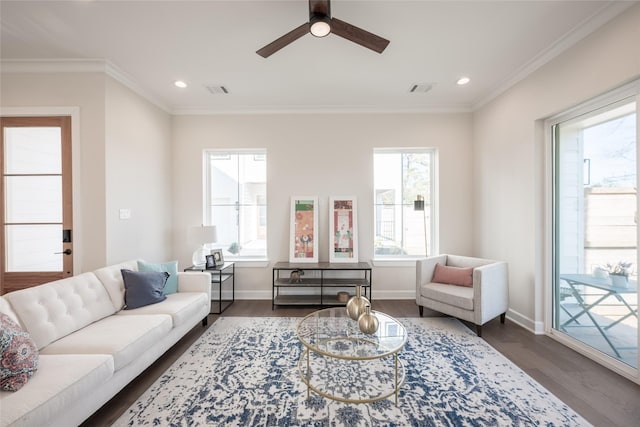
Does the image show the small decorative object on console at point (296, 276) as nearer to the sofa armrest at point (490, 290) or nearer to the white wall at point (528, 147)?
the sofa armrest at point (490, 290)

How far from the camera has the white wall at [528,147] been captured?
209cm

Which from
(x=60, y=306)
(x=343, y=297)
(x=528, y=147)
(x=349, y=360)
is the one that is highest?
(x=528, y=147)

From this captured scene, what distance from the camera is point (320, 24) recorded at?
5.90 ft

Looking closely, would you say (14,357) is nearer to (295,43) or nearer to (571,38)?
(295,43)

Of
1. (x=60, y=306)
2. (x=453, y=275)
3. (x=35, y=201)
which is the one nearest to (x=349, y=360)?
(x=453, y=275)

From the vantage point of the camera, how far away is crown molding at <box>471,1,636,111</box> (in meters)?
2.02

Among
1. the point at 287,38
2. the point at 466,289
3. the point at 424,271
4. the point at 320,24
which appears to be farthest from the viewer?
the point at 424,271

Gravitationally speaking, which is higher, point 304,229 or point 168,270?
point 304,229

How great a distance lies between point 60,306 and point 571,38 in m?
4.84

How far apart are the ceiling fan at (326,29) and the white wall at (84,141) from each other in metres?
2.25

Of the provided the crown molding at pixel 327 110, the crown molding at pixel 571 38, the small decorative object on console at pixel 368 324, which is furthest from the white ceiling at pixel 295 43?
the small decorative object on console at pixel 368 324

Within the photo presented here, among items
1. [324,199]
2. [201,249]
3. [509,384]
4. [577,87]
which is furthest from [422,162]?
[201,249]

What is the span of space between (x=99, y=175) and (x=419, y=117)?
13.7ft

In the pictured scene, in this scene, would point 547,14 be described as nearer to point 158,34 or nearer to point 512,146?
point 512,146
